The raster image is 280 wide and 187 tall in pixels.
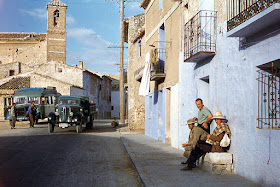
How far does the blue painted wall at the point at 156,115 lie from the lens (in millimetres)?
14924

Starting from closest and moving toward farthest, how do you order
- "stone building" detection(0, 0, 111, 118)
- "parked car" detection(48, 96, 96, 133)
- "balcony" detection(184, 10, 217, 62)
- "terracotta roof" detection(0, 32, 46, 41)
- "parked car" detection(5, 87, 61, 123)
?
"balcony" detection(184, 10, 217, 62)
"parked car" detection(48, 96, 96, 133)
"parked car" detection(5, 87, 61, 123)
"stone building" detection(0, 0, 111, 118)
"terracotta roof" detection(0, 32, 46, 41)

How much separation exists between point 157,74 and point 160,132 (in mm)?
2718

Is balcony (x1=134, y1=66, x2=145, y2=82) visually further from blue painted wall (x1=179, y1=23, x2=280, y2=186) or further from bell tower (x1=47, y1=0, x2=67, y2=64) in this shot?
bell tower (x1=47, y1=0, x2=67, y2=64)

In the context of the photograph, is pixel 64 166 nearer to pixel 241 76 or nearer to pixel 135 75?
pixel 241 76

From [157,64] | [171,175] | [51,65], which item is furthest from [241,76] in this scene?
[51,65]

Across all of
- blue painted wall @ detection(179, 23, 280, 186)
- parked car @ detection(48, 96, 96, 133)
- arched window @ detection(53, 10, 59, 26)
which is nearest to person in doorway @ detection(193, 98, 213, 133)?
blue painted wall @ detection(179, 23, 280, 186)

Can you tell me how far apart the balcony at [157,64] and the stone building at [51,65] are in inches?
1122

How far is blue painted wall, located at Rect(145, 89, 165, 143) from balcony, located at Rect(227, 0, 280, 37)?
7.47 metres

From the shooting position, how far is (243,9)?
7.33 metres

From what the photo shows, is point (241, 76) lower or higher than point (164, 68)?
lower

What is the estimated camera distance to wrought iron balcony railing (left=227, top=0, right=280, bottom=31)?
230 inches

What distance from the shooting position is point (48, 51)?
193 feet

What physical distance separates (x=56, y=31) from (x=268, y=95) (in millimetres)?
56627

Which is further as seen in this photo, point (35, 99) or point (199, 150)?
point (35, 99)
